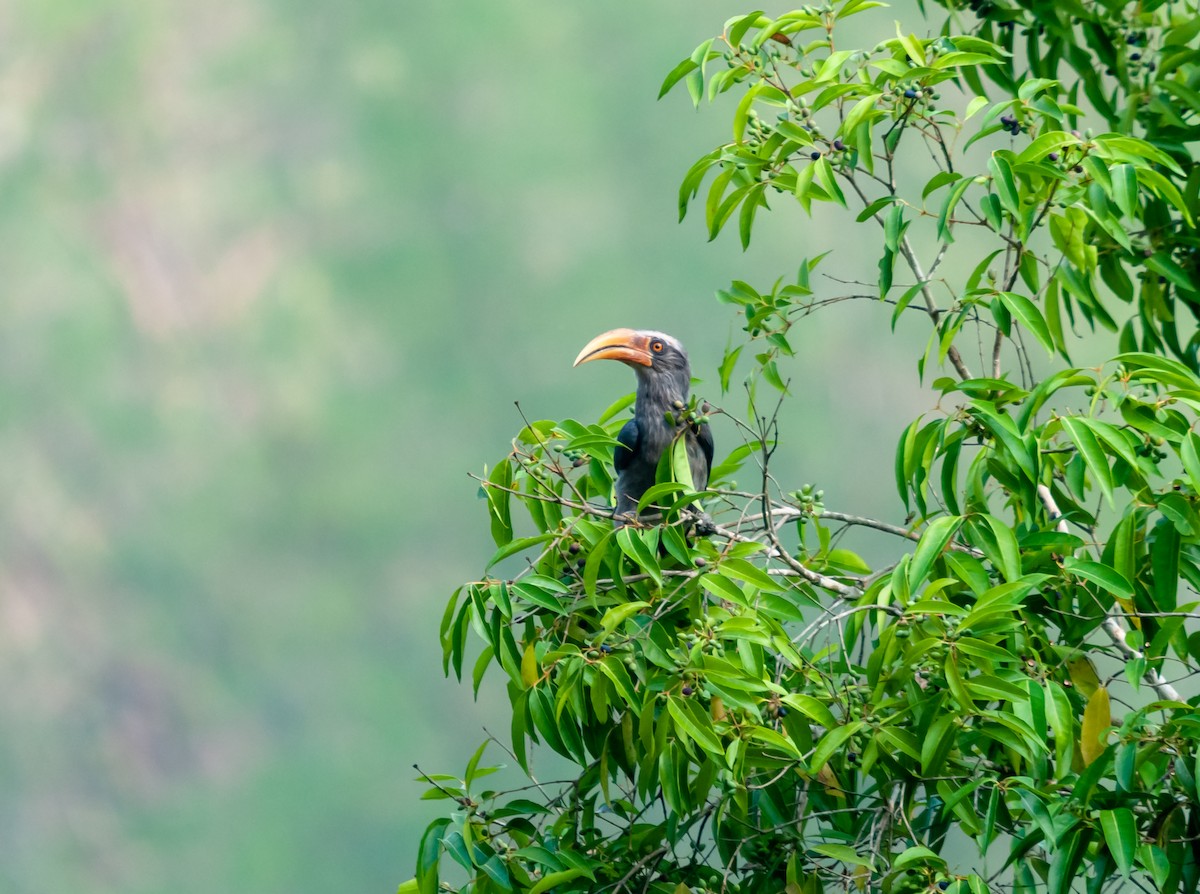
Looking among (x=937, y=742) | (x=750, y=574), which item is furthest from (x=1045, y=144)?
(x=937, y=742)

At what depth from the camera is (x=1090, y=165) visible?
6.41ft

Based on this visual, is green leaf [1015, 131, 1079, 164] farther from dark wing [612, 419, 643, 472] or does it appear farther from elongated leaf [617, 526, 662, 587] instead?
dark wing [612, 419, 643, 472]

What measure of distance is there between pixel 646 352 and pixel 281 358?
2617 mm

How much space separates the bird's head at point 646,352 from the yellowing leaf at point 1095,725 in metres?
1.01

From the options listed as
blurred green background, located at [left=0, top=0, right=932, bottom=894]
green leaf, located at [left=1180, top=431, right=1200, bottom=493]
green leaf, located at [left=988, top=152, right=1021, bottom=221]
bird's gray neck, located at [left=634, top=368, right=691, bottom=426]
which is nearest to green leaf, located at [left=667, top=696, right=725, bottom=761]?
green leaf, located at [left=1180, top=431, right=1200, bottom=493]

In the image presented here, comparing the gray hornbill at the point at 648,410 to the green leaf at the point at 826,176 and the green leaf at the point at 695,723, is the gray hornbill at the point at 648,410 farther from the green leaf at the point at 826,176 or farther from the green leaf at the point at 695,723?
the green leaf at the point at 695,723

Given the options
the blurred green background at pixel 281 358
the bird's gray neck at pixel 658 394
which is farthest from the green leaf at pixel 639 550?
the blurred green background at pixel 281 358

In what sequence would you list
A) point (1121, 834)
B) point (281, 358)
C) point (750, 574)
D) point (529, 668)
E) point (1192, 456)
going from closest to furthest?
point (1121, 834), point (1192, 456), point (750, 574), point (529, 668), point (281, 358)

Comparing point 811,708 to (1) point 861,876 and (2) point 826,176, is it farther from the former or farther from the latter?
(2) point 826,176

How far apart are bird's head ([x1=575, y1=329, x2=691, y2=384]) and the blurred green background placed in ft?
7.34

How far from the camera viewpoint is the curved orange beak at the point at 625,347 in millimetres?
2666

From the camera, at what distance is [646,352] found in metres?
2.67

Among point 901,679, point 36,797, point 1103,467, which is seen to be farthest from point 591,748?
point 36,797

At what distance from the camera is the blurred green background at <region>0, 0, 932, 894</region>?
16.0 feet
